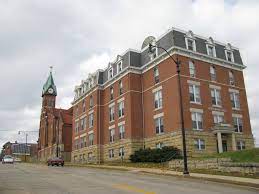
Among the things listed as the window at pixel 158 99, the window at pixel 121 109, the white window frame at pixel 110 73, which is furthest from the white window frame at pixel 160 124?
the white window frame at pixel 110 73

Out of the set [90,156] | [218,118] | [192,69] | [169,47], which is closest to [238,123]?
[218,118]

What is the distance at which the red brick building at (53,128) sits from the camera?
2936 inches

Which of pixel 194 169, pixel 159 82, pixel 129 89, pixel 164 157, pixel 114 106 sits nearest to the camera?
pixel 194 169

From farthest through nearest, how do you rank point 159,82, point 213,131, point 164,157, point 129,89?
point 129,89 → point 159,82 → point 213,131 → point 164,157

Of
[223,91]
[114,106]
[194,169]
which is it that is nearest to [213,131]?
[223,91]

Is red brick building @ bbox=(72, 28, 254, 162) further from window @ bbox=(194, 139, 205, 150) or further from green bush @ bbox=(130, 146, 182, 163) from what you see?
green bush @ bbox=(130, 146, 182, 163)

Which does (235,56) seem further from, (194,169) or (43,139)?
(43,139)

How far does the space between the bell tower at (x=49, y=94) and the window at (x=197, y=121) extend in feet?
230

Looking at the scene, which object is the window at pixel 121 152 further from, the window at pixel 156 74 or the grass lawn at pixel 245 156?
the grass lawn at pixel 245 156

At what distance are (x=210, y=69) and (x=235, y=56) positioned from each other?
6.29 metres

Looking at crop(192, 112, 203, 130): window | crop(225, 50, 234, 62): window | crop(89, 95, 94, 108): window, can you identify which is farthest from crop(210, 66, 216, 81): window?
crop(89, 95, 94, 108): window

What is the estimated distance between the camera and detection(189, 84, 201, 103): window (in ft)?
127

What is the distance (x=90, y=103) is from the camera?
5562cm

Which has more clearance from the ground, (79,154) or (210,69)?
(210,69)
